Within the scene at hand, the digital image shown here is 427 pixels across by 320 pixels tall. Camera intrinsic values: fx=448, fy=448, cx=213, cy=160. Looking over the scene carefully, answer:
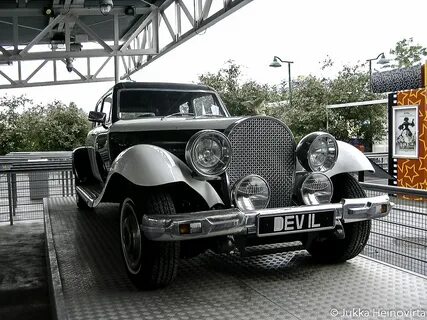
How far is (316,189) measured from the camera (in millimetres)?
3322

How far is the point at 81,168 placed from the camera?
5750mm

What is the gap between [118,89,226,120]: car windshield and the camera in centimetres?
455

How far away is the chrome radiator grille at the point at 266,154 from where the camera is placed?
3166 mm

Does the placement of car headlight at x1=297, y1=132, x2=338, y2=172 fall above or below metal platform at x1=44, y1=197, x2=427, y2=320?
above

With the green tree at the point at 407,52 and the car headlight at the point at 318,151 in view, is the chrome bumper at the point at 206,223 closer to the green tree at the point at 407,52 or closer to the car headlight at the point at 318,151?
the car headlight at the point at 318,151

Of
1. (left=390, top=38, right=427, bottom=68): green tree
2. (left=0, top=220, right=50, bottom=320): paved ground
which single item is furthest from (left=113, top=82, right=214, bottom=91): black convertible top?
(left=390, top=38, right=427, bottom=68): green tree

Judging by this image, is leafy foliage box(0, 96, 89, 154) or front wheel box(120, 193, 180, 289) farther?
leafy foliage box(0, 96, 89, 154)

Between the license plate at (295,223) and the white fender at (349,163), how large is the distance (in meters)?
0.44

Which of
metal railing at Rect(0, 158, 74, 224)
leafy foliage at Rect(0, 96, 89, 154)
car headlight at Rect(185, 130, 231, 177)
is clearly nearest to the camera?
car headlight at Rect(185, 130, 231, 177)

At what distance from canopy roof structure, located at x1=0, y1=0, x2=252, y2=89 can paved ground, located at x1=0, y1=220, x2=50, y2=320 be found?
4.17 meters

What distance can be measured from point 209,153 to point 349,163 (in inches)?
48.4

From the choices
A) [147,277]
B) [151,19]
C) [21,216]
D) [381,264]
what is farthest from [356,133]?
[147,277]

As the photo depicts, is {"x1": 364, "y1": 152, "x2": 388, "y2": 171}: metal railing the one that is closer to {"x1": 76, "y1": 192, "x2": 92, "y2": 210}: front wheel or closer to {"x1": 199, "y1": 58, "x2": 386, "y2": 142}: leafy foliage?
{"x1": 199, "y1": 58, "x2": 386, "y2": 142}: leafy foliage

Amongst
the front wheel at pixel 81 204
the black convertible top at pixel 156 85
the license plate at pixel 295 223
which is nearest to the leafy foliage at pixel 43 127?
the front wheel at pixel 81 204
